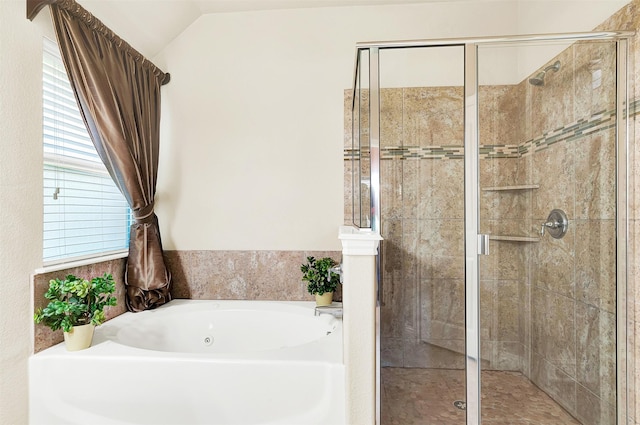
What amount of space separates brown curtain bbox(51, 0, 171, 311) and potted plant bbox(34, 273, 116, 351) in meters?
0.59

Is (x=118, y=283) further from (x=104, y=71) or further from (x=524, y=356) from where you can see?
(x=524, y=356)

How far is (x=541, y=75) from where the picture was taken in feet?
4.87

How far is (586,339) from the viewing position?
58.7 inches

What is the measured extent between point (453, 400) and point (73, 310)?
71.2 inches

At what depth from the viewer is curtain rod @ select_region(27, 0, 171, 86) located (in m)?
1.48

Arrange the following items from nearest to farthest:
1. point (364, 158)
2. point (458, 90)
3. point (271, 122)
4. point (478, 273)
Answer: point (478, 273)
point (458, 90)
point (364, 158)
point (271, 122)

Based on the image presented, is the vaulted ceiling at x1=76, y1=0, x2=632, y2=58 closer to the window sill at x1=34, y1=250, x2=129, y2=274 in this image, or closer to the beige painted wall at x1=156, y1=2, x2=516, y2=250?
the beige painted wall at x1=156, y1=2, x2=516, y2=250

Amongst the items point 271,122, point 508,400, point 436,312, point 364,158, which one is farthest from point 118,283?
point 508,400

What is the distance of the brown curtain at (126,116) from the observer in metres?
1.66

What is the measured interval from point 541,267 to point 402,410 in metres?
0.94

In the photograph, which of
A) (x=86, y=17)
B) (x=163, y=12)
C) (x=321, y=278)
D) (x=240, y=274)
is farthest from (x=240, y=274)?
(x=163, y=12)

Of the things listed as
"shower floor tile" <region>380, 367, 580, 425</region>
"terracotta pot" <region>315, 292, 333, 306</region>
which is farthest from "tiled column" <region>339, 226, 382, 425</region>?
"terracotta pot" <region>315, 292, 333, 306</region>

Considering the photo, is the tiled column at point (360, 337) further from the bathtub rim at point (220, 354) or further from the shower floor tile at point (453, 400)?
the shower floor tile at point (453, 400)

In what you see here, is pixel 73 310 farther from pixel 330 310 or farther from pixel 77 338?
pixel 330 310
